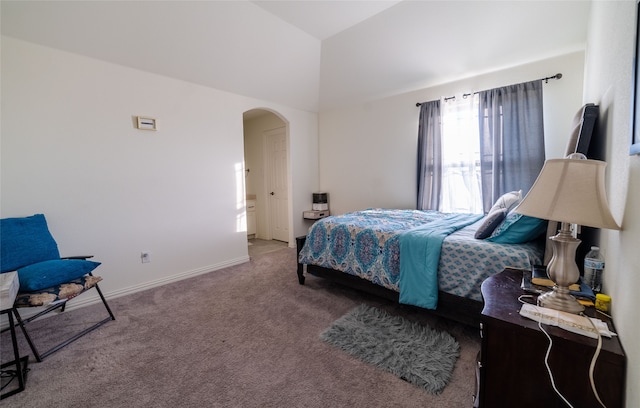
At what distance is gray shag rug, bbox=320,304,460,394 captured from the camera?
61.6 inches

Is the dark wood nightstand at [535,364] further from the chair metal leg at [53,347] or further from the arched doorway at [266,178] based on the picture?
the arched doorway at [266,178]

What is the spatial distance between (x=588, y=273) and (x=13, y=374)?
10.5 feet

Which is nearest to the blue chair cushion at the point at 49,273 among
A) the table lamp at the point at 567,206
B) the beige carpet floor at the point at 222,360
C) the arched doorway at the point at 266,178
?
the beige carpet floor at the point at 222,360

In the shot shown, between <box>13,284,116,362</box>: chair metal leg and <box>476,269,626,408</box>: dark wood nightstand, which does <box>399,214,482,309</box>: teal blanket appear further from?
<box>13,284,116,362</box>: chair metal leg

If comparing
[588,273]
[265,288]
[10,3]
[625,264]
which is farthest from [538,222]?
[10,3]

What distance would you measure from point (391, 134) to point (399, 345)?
3.08 meters

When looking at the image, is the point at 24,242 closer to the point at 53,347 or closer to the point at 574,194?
the point at 53,347

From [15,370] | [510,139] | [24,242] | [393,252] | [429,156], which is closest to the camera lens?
[15,370]

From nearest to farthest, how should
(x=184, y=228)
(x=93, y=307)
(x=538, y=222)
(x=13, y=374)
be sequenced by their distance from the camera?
(x=13, y=374)
(x=538, y=222)
(x=93, y=307)
(x=184, y=228)

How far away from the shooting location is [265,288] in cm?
288

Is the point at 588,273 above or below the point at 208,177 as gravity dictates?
below

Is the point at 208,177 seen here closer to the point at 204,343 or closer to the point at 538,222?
the point at 204,343

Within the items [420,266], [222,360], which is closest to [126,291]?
[222,360]

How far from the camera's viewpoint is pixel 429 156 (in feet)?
11.9
